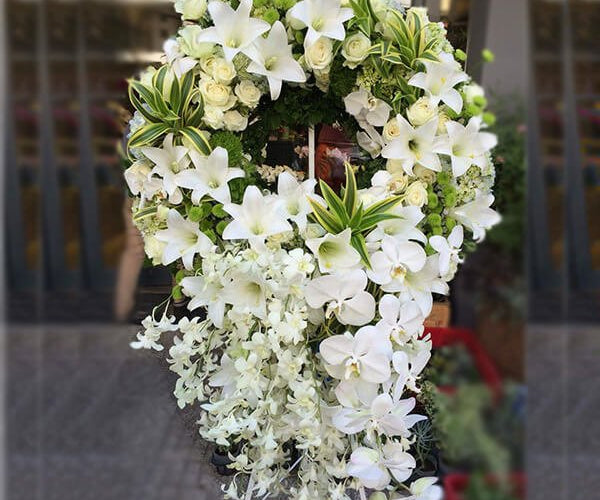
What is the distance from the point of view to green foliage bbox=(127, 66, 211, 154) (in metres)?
1.19

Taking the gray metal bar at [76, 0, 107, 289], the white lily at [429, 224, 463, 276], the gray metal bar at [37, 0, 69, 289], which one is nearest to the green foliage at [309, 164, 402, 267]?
the white lily at [429, 224, 463, 276]

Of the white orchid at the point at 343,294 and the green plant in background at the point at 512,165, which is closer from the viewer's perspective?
the white orchid at the point at 343,294

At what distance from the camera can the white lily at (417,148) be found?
1.20 m

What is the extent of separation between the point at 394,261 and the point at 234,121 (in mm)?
396

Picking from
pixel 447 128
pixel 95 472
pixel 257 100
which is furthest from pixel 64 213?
pixel 447 128

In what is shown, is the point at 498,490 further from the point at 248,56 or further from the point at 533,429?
the point at 248,56

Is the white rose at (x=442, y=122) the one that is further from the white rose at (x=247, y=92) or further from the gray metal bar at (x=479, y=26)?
the gray metal bar at (x=479, y=26)

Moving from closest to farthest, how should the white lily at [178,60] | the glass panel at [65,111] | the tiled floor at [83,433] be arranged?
1. the white lily at [178,60]
2. the glass panel at [65,111]
3. the tiled floor at [83,433]

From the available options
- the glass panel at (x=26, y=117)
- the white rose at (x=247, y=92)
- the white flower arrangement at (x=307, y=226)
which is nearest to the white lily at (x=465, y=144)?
the white flower arrangement at (x=307, y=226)

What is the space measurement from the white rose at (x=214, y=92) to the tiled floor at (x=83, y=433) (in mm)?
1916

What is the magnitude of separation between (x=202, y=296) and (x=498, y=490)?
6.57ft

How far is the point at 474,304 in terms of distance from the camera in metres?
3.26

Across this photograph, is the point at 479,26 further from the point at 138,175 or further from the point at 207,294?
the point at 207,294

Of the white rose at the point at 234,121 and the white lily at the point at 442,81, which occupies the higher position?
the white lily at the point at 442,81
